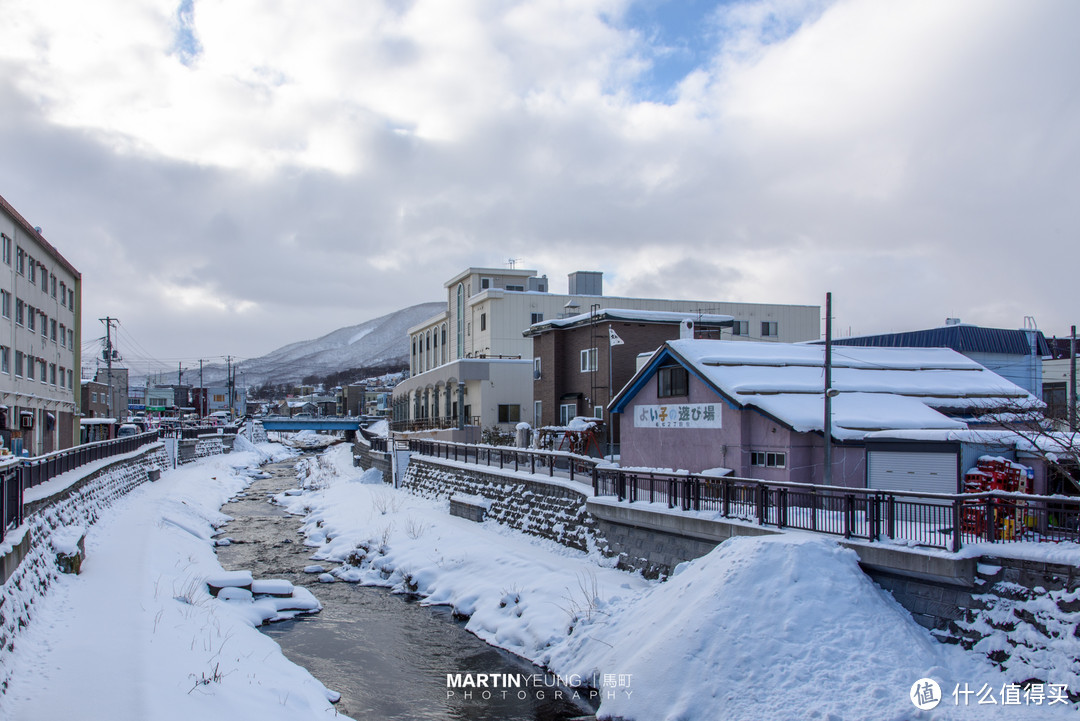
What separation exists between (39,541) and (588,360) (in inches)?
1164

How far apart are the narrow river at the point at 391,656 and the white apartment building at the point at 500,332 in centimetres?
2752

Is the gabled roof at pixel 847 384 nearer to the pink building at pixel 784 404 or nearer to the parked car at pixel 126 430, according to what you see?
the pink building at pixel 784 404

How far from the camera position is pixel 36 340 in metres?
41.8

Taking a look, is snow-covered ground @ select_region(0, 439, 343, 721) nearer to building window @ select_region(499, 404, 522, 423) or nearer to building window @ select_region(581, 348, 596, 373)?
building window @ select_region(581, 348, 596, 373)

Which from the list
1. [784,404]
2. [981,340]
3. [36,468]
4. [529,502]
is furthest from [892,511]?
[981,340]

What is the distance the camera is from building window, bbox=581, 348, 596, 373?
42.2 metres

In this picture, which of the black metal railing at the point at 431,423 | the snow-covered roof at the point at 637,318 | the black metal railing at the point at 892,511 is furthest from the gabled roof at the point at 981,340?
the black metal railing at the point at 431,423

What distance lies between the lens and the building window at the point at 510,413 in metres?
53.2

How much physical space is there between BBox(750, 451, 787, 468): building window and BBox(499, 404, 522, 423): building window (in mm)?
31676

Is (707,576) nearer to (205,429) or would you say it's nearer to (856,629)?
(856,629)

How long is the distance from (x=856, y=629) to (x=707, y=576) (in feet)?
8.71

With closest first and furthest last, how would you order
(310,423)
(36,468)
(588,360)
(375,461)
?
(36,468), (588,360), (375,461), (310,423)

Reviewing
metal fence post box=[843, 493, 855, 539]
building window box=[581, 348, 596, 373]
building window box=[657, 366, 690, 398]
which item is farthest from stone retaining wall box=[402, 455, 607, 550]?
building window box=[581, 348, 596, 373]

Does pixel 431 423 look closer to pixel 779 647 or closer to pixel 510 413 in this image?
pixel 510 413
